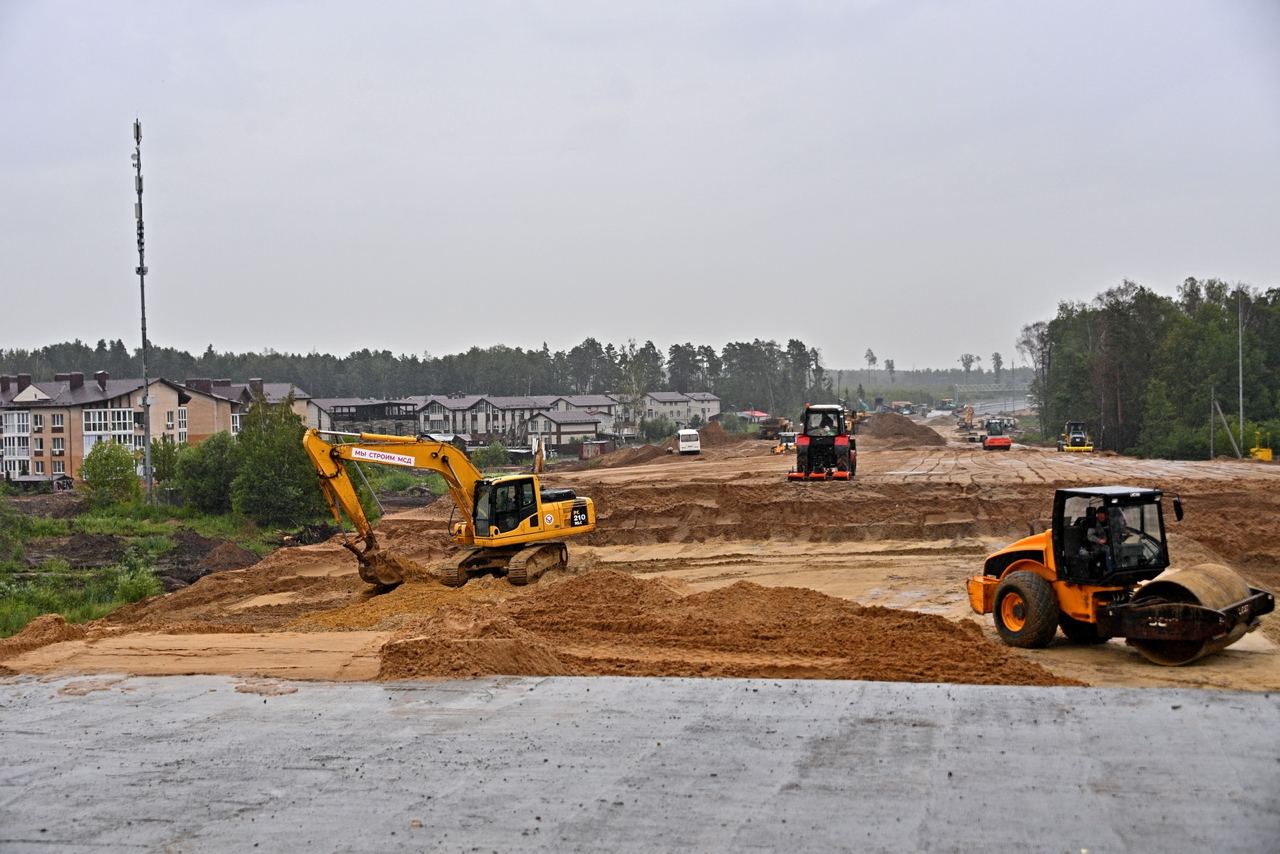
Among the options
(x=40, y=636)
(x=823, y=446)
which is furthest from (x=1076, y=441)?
(x=40, y=636)

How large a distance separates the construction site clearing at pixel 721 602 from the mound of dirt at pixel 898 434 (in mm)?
28921

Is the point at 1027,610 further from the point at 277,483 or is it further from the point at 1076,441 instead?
the point at 1076,441

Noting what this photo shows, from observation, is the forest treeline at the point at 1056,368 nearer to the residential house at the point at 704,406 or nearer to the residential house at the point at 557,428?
the residential house at the point at 704,406

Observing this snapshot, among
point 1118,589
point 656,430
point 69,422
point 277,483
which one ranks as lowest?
point 656,430

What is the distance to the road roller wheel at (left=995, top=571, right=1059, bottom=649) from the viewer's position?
13906mm

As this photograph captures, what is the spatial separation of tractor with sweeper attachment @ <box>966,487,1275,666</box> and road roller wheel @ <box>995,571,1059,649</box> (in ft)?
0.04

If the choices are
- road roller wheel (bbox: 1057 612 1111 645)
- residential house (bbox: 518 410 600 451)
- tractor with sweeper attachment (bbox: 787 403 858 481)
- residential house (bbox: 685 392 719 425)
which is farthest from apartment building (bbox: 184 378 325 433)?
road roller wheel (bbox: 1057 612 1111 645)

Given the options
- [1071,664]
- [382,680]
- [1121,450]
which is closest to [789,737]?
[1071,664]

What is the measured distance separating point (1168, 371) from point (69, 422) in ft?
225

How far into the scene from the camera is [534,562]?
23.6m

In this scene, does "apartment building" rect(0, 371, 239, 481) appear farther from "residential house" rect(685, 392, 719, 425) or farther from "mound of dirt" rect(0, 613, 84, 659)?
"residential house" rect(685, 392, 719, 425)

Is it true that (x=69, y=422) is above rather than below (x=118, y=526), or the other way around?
above

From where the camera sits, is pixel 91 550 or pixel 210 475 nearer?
pixel 91 550

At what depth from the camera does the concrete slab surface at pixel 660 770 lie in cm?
880
